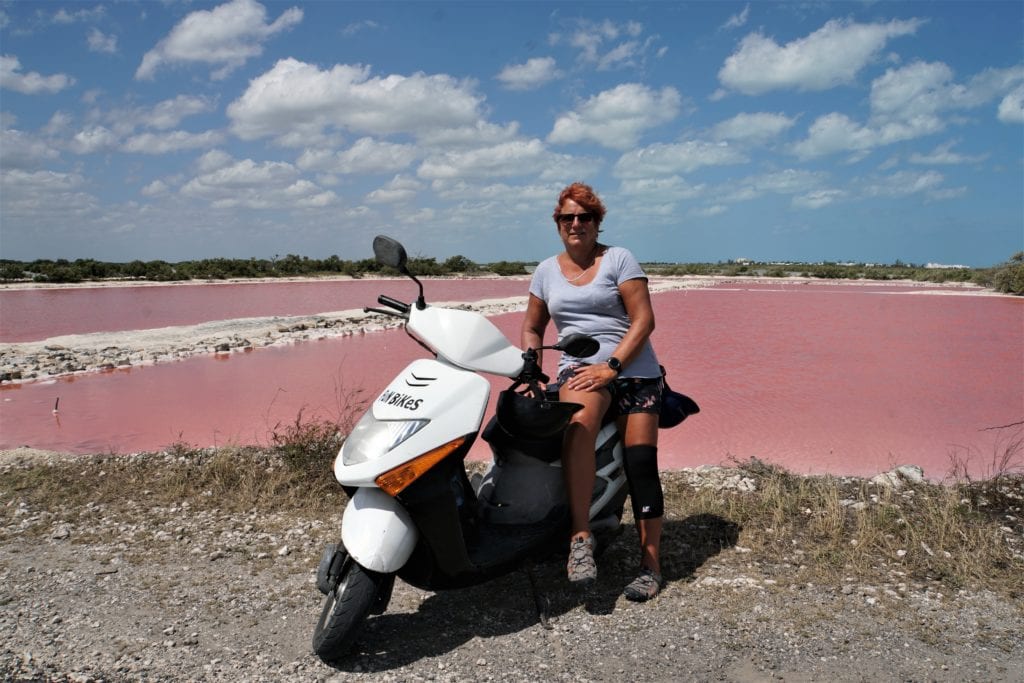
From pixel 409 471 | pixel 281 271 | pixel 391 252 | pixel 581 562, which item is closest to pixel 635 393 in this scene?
pixel 581 562

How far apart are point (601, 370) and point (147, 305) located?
23.1 m

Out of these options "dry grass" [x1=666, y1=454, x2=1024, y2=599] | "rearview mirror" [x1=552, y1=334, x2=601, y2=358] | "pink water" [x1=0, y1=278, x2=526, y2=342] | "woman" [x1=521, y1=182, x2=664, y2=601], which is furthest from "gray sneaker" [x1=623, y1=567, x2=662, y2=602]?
"pink water" [x1=0, y1=278, x2=526, y2=342]

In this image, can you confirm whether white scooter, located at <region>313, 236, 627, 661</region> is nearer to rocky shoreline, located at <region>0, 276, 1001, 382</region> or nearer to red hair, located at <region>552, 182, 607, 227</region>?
red hair, located at <region>552, 182, 607, 227</region>

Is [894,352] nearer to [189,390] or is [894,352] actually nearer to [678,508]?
[678,508]

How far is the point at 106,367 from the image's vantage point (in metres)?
11.0

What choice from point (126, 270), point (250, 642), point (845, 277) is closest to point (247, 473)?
point (250, 642)

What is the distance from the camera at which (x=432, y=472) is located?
2674mm

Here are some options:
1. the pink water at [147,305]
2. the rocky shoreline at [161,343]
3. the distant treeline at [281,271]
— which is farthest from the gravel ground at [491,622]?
the distant treeline at [281,271]

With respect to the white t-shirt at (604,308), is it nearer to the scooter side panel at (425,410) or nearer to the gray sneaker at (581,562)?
the scooter side panel at (425,410)

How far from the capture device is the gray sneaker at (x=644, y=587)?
3.17 metres

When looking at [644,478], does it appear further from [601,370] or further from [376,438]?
[376,438]

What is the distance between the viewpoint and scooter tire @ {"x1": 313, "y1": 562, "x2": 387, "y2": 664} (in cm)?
259

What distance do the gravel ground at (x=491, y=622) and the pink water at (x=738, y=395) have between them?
233cm

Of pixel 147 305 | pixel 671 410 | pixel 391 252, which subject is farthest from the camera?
pixel 147 305
